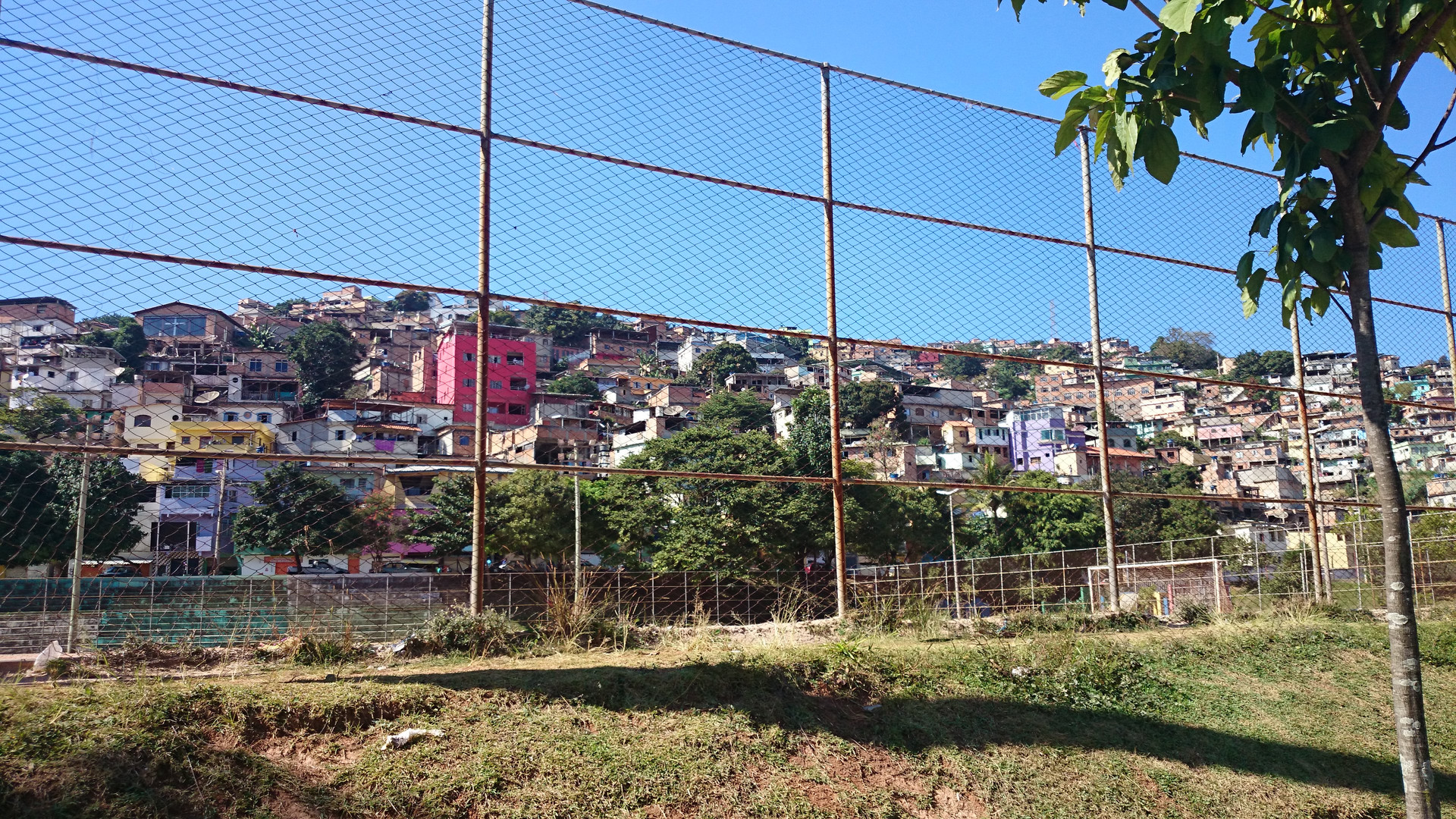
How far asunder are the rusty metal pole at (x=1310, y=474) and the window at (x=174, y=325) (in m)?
10.4

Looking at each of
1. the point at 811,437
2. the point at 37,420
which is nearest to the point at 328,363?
the point at 811,437

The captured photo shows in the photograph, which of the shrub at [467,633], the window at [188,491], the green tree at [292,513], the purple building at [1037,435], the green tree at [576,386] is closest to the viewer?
the shrub at [467,633]

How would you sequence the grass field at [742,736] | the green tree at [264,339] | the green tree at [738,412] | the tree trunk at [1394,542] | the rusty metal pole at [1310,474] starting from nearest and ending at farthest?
the tree trunk at [1394,542]
the grass field at [742,736]
the rusty metal pole at [1310,474]
the green tree at [264,339]
the green tree at [738,412]

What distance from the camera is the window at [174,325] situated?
7.22m

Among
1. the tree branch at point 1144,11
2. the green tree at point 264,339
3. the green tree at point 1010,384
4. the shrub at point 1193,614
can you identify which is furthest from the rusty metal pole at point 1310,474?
the green tree at point 1010,384

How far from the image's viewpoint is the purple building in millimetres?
75625

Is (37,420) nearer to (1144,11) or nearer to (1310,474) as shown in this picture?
(1144,11)

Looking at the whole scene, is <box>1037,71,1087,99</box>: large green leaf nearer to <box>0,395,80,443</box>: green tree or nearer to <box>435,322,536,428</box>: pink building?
<box>435,322,536,428</box>: pink building

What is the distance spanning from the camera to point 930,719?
5.57 metres

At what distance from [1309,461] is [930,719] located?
711 centimetres

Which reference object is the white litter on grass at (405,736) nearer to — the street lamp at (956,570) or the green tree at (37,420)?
the green tree at (37,420)

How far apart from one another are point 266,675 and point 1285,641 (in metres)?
7.85

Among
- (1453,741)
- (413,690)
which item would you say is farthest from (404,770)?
(1453,741)

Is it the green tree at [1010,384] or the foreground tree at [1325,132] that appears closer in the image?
the foreground tree at [1325,132]
